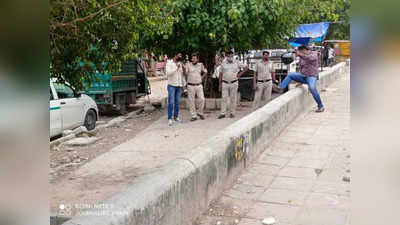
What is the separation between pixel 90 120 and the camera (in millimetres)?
10875

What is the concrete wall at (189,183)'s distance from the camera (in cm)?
283

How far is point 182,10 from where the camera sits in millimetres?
10797

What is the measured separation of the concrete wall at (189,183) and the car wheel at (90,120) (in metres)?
5.33

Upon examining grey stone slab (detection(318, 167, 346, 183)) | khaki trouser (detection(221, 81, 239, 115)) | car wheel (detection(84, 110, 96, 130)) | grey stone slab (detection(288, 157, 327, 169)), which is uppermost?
khaki trouser (detection(221, 81, 239, 115))

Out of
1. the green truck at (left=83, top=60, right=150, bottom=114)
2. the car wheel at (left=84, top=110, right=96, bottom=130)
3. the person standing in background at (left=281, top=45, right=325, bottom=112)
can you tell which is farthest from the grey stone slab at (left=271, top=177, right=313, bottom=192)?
the green truck at (left=83, top=60, right=150, bottom=114)

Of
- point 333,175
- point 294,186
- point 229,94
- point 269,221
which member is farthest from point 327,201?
point 229,94

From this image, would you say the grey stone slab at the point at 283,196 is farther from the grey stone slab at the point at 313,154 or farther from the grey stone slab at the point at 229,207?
the grey stone slab at the point at 313,154

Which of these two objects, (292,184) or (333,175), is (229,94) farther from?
(292,184)

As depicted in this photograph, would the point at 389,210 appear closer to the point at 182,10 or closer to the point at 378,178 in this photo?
the point at 378,178

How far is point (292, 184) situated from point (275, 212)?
980mm

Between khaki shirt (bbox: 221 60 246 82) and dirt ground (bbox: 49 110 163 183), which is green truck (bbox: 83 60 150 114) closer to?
dirt ground (bbox: 49 110 163 183)

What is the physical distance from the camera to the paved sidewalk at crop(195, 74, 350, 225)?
420 cm

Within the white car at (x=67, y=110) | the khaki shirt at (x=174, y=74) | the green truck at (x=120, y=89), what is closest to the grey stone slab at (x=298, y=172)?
the khaki shirt at (x=174, y=74)

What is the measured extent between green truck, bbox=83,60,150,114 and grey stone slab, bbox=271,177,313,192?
27.6 feet
